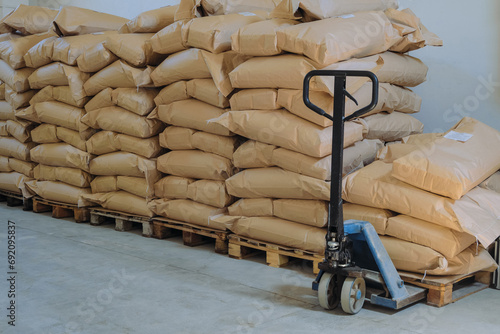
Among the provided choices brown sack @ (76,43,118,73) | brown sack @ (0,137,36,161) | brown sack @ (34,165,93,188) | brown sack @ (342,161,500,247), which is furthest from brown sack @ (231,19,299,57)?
brown sack @ (0,137,36,161)

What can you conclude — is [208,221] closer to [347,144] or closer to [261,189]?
[261,189]

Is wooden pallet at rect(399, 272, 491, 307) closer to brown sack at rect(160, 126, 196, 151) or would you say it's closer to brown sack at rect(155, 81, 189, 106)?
brown sack at rect(160, 126, 196, 151)

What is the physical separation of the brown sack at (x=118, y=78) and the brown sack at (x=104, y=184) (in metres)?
0.87

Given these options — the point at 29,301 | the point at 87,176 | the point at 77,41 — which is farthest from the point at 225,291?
the point at 77,41

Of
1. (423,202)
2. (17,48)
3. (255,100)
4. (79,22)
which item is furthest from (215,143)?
(17,48)

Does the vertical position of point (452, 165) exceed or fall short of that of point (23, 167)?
it exceeds it

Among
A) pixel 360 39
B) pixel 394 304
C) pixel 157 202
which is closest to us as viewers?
pixel 394 304

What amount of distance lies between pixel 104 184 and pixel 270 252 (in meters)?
2.23

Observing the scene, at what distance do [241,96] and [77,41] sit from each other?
2.50 metres

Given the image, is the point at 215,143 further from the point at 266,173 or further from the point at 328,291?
the point at 328,291

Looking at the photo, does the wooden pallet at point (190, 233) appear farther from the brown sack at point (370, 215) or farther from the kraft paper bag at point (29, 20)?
the kraft paper bag at point (29, 20)

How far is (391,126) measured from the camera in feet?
15.1

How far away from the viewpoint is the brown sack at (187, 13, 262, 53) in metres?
4.61

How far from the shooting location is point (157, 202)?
17.4ft
